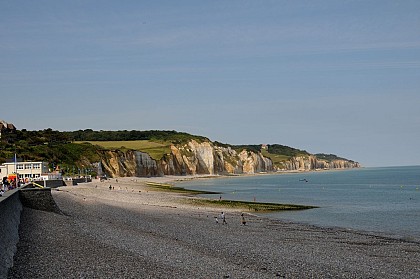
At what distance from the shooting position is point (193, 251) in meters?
21.3

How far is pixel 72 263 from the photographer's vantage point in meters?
16.3

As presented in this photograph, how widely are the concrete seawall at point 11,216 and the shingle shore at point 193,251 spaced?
0.44 meters

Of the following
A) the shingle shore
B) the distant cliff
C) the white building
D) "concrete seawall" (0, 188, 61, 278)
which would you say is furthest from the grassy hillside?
the shingle shore

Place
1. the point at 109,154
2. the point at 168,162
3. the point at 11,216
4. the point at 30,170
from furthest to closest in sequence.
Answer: the point at 168,162 < the point at 109,154 < the point at 30,170 < the point at 11,216

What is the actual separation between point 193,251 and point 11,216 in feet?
25.6

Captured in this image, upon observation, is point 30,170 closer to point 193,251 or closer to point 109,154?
point 109,154

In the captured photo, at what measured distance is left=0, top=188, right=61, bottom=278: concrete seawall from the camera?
47.1 ft

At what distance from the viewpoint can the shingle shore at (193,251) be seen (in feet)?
53.8

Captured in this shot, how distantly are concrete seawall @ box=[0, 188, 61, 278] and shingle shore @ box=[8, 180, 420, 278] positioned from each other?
44 cm

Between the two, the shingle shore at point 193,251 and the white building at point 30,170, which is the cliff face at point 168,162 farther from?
the shingle shore at point 193,251

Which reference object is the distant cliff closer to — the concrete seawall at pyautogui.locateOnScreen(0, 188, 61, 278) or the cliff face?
the cliff face

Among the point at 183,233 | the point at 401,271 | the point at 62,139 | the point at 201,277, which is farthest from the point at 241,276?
the point at 62,139

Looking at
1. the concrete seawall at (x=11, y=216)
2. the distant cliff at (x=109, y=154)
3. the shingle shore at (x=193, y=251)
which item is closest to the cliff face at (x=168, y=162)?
the distant cliff at (x=109, y=154)

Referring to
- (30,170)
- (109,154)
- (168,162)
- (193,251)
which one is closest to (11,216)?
(193,251)
